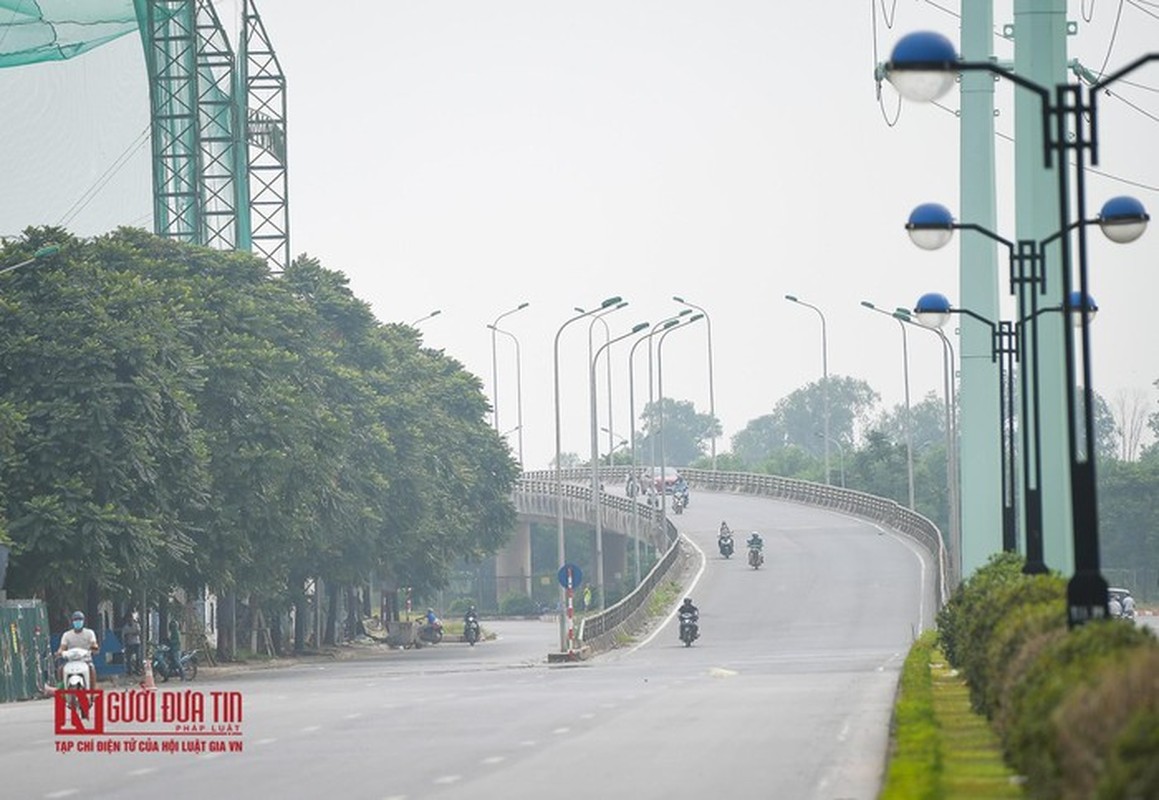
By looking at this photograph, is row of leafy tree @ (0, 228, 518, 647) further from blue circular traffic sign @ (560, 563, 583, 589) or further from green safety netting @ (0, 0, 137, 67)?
blue circular traffic sign @ (560, 563, 583, 589)

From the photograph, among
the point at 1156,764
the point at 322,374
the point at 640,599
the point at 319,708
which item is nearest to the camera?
the point at 1156,764

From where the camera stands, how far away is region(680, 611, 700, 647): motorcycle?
6391 centimetres

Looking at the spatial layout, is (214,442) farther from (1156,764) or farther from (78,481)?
(1156,764)

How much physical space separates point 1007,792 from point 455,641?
259ft

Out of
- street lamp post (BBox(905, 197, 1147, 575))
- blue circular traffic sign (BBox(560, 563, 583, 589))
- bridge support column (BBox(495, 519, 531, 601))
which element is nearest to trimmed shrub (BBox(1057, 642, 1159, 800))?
street lamp post (BBox(905, 197, 1147, 575))

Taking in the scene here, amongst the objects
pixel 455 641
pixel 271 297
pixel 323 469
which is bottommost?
pixel 455 641

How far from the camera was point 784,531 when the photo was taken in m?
103

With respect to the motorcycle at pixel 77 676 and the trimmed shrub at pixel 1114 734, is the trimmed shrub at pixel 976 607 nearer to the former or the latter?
the motorcycle at pixel 77 676

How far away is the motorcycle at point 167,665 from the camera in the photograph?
52.7 meters

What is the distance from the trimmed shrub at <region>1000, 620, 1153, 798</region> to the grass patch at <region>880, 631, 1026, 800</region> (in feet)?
2.18

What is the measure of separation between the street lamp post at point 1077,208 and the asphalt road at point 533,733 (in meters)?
2.95

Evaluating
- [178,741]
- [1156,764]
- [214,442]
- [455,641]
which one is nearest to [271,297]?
[214,442]

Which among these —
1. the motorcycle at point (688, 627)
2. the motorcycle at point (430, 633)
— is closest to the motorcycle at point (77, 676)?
the motorcycle at point (688, 627)

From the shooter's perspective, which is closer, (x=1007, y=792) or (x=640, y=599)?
(x=1007, y=792)
